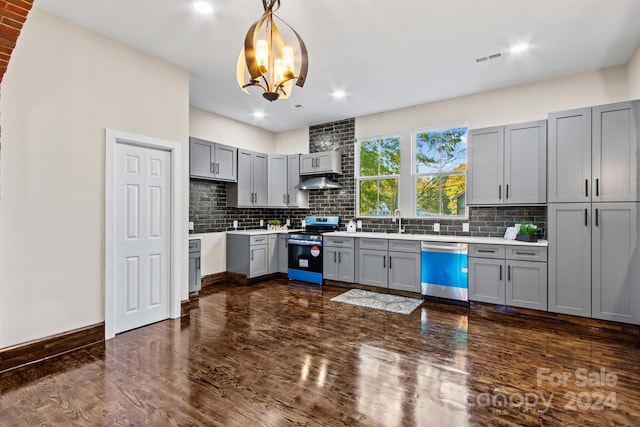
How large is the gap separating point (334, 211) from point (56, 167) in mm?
4424

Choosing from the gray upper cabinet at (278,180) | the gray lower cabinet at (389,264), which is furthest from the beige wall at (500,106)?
the gray upper cabinet at (278,180)

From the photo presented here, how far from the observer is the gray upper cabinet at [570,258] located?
350cm

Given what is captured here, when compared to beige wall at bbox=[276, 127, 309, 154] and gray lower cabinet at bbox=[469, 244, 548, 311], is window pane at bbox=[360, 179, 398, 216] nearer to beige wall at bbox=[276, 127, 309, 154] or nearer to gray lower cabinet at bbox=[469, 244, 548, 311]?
beige wall at bbox=[276, 127, 309, 154]

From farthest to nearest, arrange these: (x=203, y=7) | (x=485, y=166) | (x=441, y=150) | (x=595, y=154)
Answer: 1. (x=441, y=150)
2. (x=485, y=166)
3. (x=595, y=154)
4. (x=203, y=7)

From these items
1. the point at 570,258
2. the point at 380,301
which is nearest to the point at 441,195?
the point at 570,258

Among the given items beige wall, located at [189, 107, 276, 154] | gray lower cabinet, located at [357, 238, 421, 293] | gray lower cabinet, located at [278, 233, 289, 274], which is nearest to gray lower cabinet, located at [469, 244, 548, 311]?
gray lower cabinet, located at [357, 238, 421, 293]

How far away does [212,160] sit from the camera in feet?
17.4

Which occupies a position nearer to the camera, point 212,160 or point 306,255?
point 212,160

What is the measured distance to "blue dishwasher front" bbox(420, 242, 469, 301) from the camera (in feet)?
13.9

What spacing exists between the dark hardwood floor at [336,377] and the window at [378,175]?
8.21 ft

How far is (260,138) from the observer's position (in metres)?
6.75

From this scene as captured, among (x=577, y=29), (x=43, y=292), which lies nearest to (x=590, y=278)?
(x=577, y=29)

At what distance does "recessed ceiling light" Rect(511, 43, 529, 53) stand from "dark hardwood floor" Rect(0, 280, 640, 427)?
125 inches

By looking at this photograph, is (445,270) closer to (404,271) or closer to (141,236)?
(404,271)
